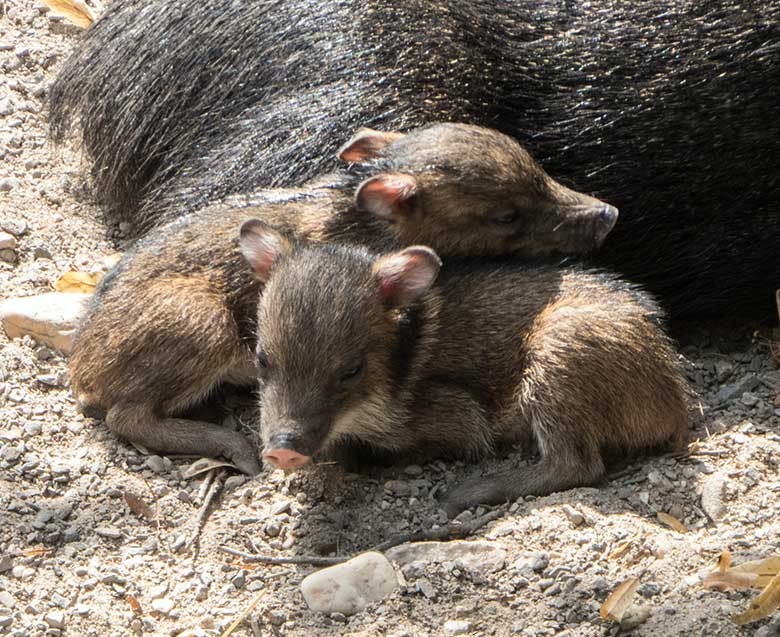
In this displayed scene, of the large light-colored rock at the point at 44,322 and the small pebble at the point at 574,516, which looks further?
the large light-colored rock at the point at 44,322

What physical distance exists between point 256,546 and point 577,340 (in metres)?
1.32

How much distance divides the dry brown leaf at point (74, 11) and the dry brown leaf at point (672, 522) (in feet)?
13.7

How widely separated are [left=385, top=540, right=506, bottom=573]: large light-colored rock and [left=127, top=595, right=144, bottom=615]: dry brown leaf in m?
0.79

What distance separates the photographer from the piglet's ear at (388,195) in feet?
17.1

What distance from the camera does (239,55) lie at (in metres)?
5.80

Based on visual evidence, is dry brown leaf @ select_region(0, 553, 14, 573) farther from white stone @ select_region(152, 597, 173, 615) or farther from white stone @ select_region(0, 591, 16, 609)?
white stone @ select_region(152, 597, 173, 615)

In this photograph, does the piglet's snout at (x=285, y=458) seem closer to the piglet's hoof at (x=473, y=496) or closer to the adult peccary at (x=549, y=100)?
the piglet's hoof at (x=473, y=496)

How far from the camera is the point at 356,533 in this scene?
479 cm

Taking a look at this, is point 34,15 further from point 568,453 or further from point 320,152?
point 568,453

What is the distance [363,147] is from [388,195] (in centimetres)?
27

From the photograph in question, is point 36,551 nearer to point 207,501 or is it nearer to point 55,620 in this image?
point 55,620

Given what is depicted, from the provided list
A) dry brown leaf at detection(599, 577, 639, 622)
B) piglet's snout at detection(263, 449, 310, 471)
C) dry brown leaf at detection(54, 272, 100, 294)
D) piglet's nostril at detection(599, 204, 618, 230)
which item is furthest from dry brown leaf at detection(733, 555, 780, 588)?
dry brown leaf at detection(54, 272, 100, 294)

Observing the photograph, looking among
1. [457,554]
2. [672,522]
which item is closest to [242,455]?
[457,554]

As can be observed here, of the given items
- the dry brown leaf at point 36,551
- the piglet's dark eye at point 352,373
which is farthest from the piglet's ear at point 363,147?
the dry brown leaf at point 36,551
